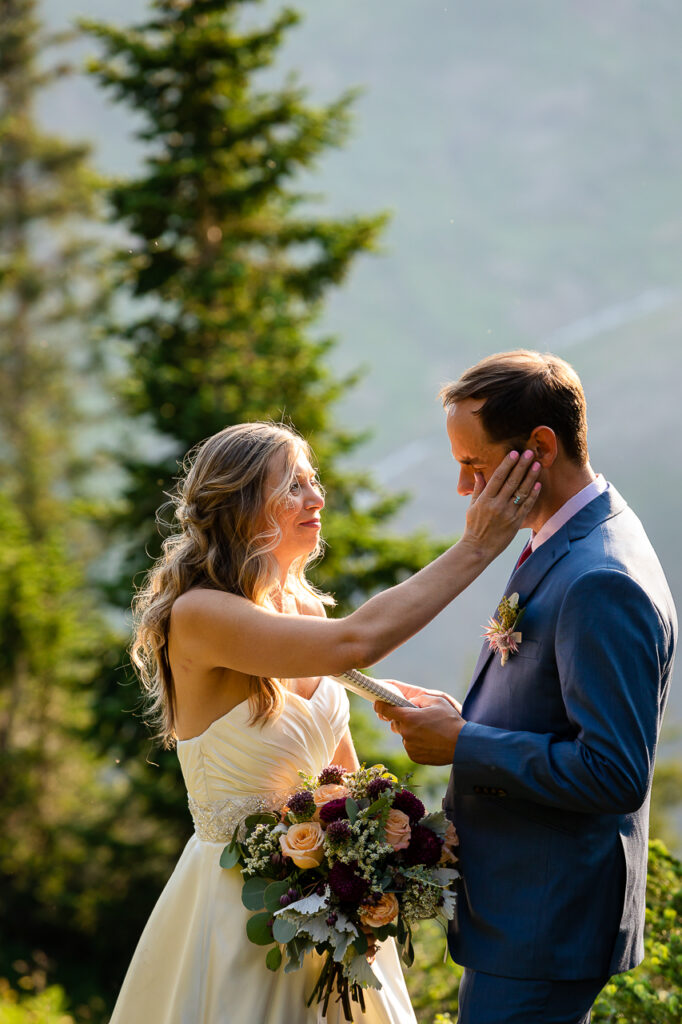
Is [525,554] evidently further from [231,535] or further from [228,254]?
[228,254]

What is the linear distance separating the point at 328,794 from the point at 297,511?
877 mm

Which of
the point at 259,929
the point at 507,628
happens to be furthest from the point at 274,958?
the point at 507,628

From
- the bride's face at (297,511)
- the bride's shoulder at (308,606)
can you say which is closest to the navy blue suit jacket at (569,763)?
the bride's face at (297,511)

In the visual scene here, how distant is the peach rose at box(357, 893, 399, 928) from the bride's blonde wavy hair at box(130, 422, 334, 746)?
667 mm

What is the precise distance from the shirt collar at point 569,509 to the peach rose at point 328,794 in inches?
34.2

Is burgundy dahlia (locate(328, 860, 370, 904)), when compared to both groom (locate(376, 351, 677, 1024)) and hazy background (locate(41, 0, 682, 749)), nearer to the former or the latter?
groom (locate(376, 351, 677, 1024))

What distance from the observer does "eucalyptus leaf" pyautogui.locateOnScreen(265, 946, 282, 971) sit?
101 inches

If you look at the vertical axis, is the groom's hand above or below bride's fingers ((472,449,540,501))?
below

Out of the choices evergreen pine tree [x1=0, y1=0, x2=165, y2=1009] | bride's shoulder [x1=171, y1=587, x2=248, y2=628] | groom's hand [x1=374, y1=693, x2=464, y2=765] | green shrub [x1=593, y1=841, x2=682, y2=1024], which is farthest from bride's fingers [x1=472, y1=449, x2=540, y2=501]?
evergreen pine tree [x1=0, y1=0, x2=165, y2=1009]

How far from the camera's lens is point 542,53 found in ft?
76.0

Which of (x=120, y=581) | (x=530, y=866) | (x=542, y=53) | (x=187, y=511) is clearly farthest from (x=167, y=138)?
(x=542, y=53)

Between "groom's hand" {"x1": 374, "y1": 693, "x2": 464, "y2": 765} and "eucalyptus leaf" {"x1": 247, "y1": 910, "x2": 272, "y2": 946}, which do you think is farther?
"eucalyptus leaf" {"x1": 247, "y1": 910, "x2": 272, "y2": 946}

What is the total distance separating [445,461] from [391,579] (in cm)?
1251

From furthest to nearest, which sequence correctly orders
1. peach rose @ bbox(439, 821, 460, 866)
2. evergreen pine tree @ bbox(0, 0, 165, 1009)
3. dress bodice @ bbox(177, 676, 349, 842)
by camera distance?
evergreen pine tree @ bbox(0, 0, 165, 1009) < dress bodice @ bbox(177, 676, 349, 842) < peach rose @ bbox(439, 821, 460, 866)
